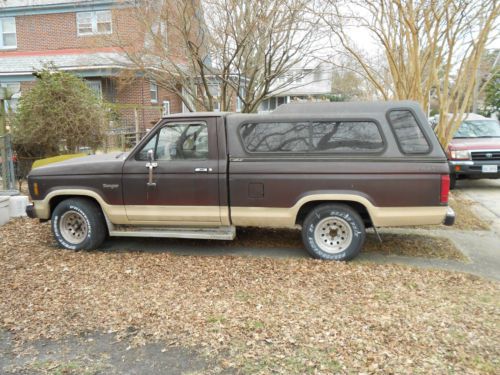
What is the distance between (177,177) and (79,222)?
1.61 metres

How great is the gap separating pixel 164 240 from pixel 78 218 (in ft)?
4.05

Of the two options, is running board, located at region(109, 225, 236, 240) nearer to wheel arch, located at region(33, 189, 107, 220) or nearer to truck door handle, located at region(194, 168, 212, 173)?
Answer: wheel arch, located at region(33, 189, 107, 220)

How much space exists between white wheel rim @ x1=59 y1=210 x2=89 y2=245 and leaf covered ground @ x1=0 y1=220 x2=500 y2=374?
1.07 feet

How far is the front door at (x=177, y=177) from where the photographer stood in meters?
5.29

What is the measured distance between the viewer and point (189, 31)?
8.62 metres

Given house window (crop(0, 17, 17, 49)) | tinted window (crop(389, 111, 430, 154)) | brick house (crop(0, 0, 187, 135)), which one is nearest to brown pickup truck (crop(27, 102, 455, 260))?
tinted window (crop(389, 111, 430, 154))

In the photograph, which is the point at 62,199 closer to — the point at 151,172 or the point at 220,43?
the point at 151,172

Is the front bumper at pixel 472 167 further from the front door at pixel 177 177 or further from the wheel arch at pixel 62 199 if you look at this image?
the wheel arch at pixel 62 199

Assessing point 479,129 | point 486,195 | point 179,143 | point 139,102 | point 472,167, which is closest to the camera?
point 179,143

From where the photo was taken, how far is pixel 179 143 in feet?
17.8

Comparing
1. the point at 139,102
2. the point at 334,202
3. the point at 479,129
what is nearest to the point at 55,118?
the point at 334,202

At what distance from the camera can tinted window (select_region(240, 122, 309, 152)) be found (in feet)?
16.9

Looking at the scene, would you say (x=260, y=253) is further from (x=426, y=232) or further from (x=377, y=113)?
(x=426, y=232)

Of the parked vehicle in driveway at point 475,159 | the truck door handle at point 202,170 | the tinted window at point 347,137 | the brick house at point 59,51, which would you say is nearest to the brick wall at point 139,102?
the brick house at point 59,51
